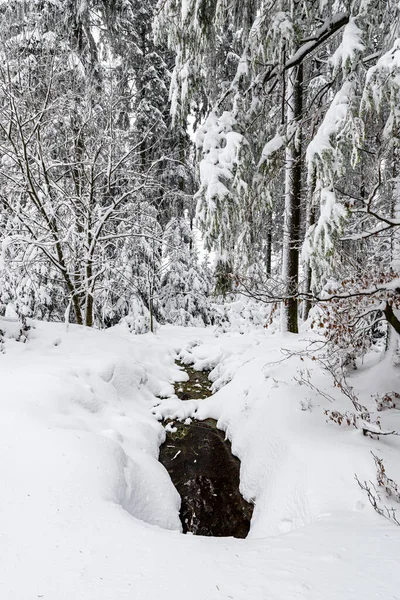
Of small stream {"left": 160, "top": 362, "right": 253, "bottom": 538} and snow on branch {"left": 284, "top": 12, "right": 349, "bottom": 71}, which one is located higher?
snow on branch {"left": 284, "top": 12, "right": 349, "bottom": 71}

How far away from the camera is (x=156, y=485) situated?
366 centimetres

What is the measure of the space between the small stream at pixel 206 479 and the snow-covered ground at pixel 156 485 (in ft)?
0.73

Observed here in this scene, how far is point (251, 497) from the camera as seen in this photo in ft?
12.6

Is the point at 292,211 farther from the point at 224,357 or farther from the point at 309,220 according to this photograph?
the point at 224,357

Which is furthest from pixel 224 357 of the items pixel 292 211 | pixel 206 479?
pixel 206 479

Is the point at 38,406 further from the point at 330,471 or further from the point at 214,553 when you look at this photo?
the point at 330,471

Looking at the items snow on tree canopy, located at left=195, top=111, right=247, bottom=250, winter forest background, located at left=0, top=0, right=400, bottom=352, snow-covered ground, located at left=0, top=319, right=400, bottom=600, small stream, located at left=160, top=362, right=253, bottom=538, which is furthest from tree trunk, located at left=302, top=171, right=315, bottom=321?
small stream, located at left=160, top=362, right=253, bottom=538

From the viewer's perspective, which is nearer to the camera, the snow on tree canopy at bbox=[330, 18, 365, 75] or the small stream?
the snow on tree canopy at bbox=[330, 18, 365, 75]

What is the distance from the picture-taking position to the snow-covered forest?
75.2 inches

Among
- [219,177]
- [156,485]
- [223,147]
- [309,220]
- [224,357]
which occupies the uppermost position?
[223,147]

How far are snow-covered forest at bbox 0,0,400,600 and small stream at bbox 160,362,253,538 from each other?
0.05m

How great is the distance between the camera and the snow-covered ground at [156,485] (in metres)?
1.66

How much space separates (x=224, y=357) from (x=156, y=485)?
15.9 ft

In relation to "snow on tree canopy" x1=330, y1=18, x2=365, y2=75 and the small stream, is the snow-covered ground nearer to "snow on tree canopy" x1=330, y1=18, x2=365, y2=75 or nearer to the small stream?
the small stream
